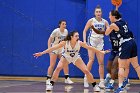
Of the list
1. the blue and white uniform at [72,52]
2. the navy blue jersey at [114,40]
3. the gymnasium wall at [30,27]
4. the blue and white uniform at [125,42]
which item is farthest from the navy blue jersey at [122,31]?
the gymnasium wall at [30,27]

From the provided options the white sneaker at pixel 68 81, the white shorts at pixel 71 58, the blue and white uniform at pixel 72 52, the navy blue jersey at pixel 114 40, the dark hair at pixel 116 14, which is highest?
the dark hair at pixel 116 14

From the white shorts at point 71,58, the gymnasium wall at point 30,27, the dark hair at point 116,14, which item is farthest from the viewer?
the gymnasium wall at point 30,27

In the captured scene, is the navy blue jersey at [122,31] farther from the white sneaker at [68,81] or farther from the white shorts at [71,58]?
the white sneaker at [68,81]

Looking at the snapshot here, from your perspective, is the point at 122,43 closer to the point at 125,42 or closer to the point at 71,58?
the point at 125,42

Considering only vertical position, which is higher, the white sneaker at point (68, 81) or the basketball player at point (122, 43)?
the basketball player at point (122, 43)

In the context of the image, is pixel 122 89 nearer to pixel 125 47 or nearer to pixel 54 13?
pixel 125 47

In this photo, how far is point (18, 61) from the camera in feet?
39.2

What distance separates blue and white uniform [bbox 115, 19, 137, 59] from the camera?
25.6ft

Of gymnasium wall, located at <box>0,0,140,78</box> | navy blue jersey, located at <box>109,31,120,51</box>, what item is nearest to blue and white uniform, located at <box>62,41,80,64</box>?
navy blue jersey, located at <box>109,31,120,51</box>

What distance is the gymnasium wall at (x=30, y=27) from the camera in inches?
456

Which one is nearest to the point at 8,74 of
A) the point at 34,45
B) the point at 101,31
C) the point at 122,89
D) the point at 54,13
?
the point at 34,45

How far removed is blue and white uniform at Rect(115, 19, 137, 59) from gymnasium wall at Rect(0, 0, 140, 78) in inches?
140

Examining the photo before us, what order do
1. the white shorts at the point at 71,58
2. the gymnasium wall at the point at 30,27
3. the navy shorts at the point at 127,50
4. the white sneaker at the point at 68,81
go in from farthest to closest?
the gymnasium wall at the point at 30,27 → the white sneaker at the point at 68,81 → the white shorts at the point at 71,58 → the navy shorts at the point at 127,50

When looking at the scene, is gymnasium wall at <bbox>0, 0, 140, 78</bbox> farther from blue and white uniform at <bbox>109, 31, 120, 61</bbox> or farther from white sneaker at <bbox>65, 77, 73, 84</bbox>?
blue and white uniform at <bbox>109, 31, 120, 61</bbox>
